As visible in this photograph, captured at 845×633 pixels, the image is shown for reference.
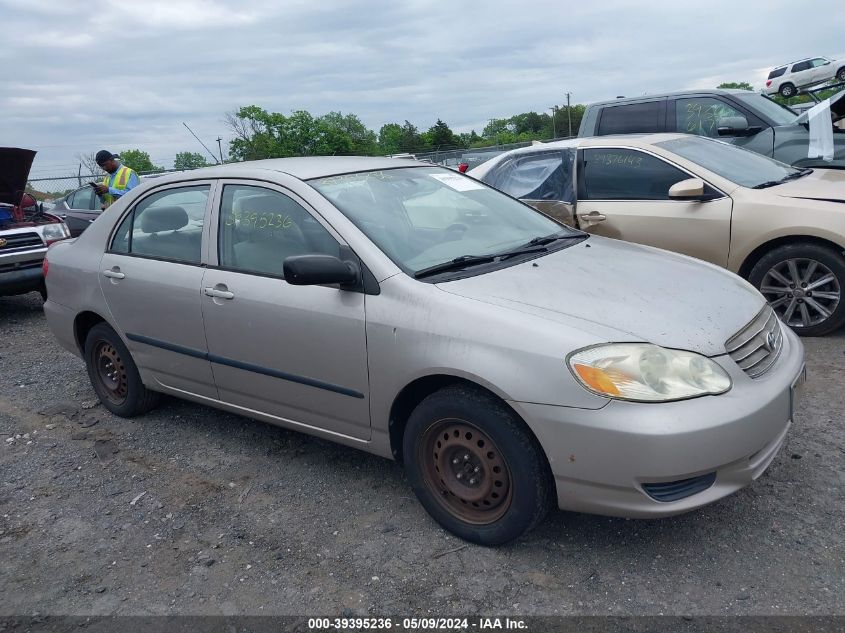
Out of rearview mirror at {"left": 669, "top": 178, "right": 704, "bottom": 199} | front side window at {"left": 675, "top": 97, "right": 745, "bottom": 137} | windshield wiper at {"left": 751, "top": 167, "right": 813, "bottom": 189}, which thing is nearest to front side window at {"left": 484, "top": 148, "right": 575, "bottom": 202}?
rearview mirror at {"left": 669, "top": 178, "right": 704, "bottom": 199}

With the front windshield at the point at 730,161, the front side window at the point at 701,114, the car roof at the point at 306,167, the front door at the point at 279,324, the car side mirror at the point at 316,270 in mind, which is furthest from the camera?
the front side window at the point at 701,114

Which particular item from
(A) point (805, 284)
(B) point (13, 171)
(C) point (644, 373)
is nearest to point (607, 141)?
(A) point (805, 284)

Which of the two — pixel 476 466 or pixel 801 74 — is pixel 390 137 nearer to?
pixel 801 74

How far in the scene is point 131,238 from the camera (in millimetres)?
4418

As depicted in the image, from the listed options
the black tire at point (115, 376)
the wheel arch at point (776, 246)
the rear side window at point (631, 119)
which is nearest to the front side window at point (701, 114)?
the rear side window at point (631, 119)

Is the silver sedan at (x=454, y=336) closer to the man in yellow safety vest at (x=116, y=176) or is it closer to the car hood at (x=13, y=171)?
the man in yellow safety vest at (x=116, y=176)

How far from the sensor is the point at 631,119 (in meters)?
8.21

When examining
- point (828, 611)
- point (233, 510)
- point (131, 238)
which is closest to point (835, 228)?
point (828, 611)

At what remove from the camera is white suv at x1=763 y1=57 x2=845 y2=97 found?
3067cm

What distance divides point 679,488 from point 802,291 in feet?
10.5

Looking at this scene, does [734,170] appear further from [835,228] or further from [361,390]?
[361,390]

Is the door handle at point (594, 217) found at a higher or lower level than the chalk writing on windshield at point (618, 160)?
lower

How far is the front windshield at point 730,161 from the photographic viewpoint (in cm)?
560

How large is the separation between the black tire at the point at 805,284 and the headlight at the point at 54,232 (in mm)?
7424
